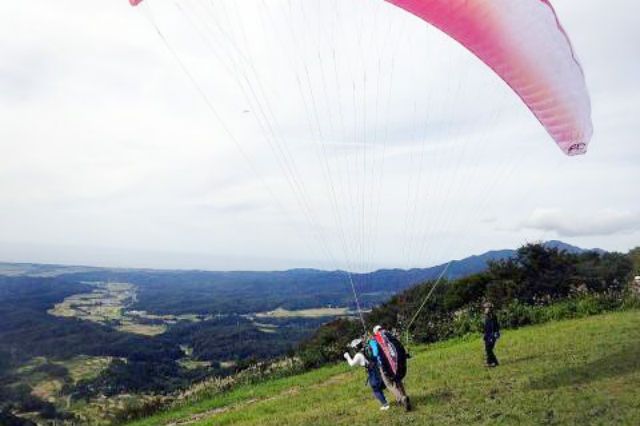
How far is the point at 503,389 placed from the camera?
10352 mm

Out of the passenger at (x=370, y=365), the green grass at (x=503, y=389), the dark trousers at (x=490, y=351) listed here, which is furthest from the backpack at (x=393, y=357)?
the dark trousers at (x=490, y=351)

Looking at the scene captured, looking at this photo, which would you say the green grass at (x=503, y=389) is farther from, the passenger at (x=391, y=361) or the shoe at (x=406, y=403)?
A: the passenger at (x=391, y=361)

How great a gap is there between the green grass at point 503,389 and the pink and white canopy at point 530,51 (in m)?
4.26

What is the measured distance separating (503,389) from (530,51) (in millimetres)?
6059

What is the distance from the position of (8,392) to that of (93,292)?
132 meters

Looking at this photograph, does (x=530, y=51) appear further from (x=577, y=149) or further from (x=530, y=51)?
(x=577, y=149)

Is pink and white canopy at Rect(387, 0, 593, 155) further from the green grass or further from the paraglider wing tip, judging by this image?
the green grass

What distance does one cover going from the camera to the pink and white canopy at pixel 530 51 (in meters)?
8.90

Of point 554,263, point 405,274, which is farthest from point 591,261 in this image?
point 405,274

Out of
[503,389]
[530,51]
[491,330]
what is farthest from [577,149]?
[491,330]

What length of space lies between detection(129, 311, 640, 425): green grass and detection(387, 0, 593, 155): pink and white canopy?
4.26m

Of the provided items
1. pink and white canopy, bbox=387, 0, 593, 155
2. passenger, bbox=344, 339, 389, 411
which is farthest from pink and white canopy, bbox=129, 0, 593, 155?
passenger, bbox=344, 339, 389, 411

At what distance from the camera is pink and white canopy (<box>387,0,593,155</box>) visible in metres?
8.90

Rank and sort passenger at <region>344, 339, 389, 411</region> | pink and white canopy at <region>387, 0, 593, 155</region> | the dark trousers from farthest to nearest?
the dark trousers < passenger at <region>344, 339, 389, 411</region> < pink and white canopy at <region>387, 0, 593, 155</region>
